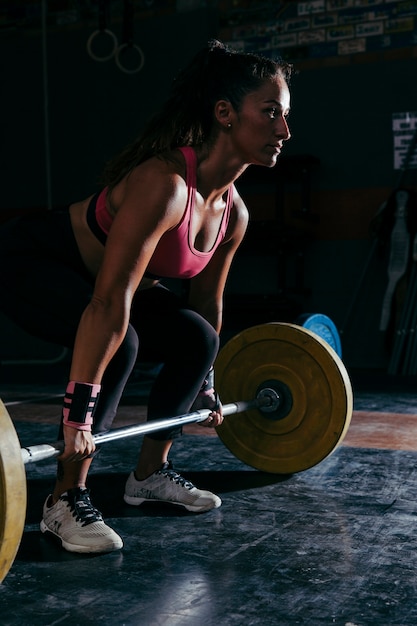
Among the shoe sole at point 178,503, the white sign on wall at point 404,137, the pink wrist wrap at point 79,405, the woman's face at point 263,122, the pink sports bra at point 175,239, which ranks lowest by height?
the shoe sole at point 178,503

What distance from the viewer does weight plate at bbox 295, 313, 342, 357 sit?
3303 millimetres

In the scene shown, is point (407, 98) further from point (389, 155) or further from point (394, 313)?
point (394, 313)

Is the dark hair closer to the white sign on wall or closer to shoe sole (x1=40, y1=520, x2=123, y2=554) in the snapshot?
shoe sole (x1=40, y1=520, x2=123, y2=554)

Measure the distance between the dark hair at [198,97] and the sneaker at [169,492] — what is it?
715 millimetres

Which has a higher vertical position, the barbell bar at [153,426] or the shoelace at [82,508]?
the barbell bar at [153,426]

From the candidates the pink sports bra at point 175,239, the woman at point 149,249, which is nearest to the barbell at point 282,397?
the woman at point 149,249

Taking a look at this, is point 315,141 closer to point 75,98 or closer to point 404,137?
point 404,137

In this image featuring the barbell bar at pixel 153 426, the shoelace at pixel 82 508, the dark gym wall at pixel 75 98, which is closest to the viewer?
the barbell bar at pixel 153 426

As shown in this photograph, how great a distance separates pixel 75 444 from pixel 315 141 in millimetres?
4432

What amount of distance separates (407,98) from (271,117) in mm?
3975

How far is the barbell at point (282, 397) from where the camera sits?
74.6 inches

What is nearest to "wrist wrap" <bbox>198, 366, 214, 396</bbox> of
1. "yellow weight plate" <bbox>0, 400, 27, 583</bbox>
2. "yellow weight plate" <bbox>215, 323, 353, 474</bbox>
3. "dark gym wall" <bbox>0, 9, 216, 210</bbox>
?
"yellow weight plate" <bbox>215, 323, 353, 474</bbox>

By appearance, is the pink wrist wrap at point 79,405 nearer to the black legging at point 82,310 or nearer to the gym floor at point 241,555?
the black legging at point 82,310

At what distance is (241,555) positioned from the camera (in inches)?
53.1
